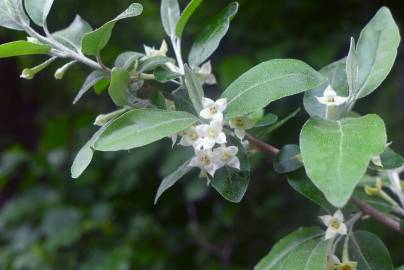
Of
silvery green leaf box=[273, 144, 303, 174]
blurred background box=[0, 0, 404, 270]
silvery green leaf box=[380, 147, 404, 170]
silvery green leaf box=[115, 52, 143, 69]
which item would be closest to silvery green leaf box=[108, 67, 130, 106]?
silvery green leaf box=[115, 52, 143, 69]

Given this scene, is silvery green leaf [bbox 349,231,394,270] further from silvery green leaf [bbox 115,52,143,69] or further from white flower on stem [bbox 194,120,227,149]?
silvery green leaf [bbox 115,52,143,69]

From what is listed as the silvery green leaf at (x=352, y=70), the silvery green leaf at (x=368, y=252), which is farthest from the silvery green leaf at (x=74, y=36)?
the silvery green leaf at (x=368, y=252)

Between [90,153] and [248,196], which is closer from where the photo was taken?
[90,153]

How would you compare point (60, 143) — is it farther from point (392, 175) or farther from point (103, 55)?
point (392, 175)

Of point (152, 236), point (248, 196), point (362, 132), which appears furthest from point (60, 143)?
point (362, 132)

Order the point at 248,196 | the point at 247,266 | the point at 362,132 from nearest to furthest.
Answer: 1. the point at 362,132
2. the point at 247,266
3. the point at 248,196

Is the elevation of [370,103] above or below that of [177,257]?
above
